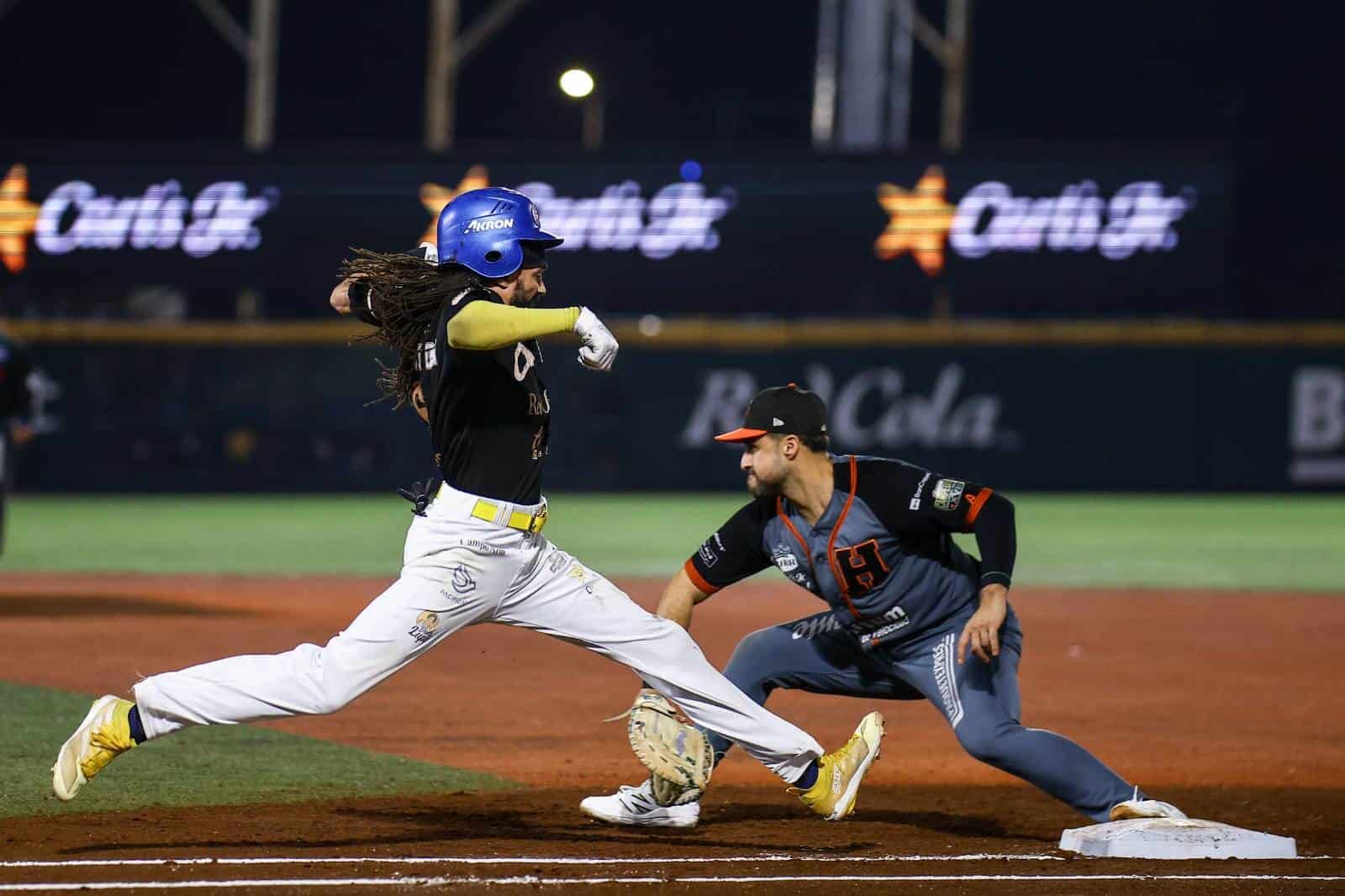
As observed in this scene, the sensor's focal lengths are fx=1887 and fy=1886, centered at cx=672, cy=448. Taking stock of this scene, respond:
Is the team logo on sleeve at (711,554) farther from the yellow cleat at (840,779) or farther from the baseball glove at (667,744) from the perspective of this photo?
the yellow cleat at (840,779)

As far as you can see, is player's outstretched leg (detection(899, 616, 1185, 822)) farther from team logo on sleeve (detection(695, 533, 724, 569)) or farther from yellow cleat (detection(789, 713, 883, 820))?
team logo on sleeve (detection(695, 533, 724, 569))

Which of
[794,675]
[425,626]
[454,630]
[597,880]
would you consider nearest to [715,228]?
[794,675]

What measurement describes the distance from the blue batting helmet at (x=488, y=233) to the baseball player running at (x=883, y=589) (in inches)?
34.0

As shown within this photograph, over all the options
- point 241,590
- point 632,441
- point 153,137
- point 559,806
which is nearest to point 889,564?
point 559,806

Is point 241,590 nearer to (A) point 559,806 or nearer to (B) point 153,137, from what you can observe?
(A) point 559,806

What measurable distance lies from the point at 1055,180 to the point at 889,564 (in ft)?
55.4

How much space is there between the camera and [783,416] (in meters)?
5.62

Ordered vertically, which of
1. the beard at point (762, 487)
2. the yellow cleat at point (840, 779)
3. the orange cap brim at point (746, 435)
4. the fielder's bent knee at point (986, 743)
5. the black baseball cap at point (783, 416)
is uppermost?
the black baseball cap at point (783, 416)

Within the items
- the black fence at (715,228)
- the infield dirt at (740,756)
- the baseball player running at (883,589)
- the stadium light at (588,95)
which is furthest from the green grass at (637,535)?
the baseball player running at (883,589)

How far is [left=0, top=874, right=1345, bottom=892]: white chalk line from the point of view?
4852mm

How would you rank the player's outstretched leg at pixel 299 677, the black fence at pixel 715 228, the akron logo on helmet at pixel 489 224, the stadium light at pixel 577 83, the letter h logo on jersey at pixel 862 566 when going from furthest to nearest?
the black fence at pixel 715 228
the stadium light at pixel 577 83
the letter h logo on jersey at pixel 862 566
the akron logo on helmet at pixel 489 224
the player's outstretched leg at pixel 299 677

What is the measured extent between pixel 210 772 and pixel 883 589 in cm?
265

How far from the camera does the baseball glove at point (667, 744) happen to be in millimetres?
5441

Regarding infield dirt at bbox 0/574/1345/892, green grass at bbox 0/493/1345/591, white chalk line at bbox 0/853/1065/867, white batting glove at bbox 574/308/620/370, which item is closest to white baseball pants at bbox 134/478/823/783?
white chalk line at bbox 0/853/1065/867
